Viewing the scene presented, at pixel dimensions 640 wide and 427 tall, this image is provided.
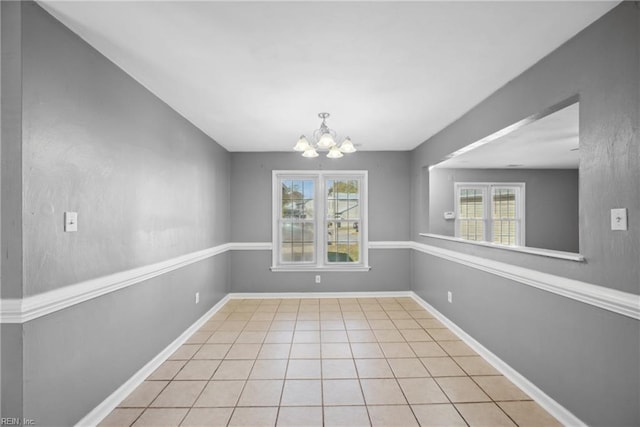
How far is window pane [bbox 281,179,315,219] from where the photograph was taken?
5086 mm

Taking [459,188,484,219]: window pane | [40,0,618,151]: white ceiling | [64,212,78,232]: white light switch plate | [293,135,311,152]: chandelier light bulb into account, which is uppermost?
[40,0,618,151]: white ceiling

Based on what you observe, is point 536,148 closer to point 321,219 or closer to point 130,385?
point 321,219

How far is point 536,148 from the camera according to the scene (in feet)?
14.5

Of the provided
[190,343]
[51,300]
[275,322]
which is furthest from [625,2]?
[190,343]

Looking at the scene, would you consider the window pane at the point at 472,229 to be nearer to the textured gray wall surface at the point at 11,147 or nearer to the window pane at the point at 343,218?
the window pane at the point at 343,218

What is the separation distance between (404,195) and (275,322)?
9.56 feet

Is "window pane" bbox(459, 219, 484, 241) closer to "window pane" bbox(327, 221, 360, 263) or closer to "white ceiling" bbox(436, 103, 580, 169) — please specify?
"white ceiling" bbox(436, 103, 580, 169)

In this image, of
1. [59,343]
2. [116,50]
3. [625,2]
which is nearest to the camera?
[625,2]

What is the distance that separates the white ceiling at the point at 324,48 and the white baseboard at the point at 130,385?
2.42m

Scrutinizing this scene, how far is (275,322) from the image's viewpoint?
150 inches

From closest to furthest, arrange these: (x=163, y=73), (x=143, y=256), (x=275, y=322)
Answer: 1. (x=163, y=73)
2. (x=143, y=256)
3. (x=275, y=322)

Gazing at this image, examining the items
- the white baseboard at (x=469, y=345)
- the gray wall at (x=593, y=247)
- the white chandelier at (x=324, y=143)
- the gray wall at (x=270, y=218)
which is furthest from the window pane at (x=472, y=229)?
the white chandelier at (x=324, y=143)

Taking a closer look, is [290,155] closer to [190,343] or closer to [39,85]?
[190,343]

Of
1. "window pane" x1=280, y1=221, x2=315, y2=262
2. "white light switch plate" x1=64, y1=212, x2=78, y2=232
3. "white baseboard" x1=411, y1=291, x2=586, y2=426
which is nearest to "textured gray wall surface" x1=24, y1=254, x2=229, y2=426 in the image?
"white light switch plate" x1=64, y1=212, x2=78, y2=232
